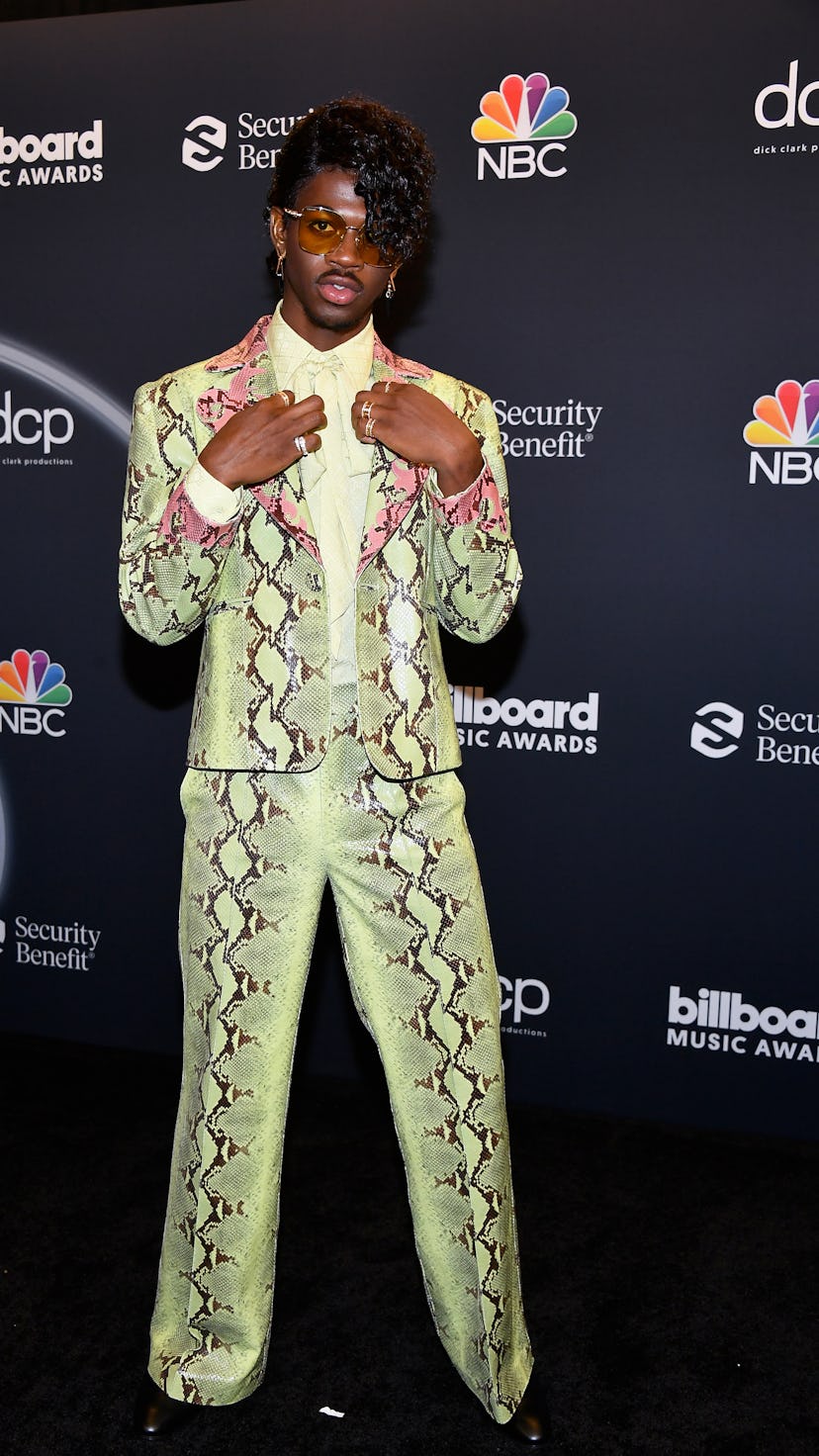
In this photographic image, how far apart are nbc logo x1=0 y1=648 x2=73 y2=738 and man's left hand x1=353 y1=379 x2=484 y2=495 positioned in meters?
1.79

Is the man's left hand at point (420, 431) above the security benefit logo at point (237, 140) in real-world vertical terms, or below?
below

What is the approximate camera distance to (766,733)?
285cm

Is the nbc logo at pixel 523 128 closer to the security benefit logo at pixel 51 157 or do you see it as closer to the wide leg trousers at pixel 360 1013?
the security benefit logo at pixel 51 157

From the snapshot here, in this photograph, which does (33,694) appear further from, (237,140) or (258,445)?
(258,445)

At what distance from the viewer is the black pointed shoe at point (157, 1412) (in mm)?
→ 1986

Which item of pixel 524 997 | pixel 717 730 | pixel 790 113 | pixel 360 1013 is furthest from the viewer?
pixel 524 997

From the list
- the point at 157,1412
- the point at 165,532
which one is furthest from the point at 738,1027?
the point at 165,532

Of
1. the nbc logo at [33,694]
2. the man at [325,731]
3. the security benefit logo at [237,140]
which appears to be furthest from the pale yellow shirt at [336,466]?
the nbc logo at [33,694]

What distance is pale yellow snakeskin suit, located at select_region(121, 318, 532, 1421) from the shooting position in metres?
1.78

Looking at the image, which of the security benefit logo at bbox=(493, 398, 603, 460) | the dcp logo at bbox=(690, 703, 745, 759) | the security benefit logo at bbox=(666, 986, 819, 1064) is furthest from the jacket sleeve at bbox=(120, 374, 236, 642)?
the security benefit logo at bbox=(666, 986, 819, 1064)

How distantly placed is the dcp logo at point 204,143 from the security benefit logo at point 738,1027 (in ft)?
7.49

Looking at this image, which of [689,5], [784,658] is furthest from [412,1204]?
[689,5]

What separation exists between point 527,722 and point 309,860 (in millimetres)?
1239

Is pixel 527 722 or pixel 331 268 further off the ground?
pixel 331 268
